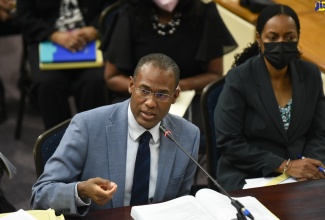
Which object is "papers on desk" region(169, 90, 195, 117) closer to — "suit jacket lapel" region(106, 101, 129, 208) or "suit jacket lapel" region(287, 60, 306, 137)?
"suit jacket lapel" region(287, 60, 306, 137)

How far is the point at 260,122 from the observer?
2830 mm

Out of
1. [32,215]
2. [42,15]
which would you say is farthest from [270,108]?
[42,15]

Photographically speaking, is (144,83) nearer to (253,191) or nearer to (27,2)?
(253,191)

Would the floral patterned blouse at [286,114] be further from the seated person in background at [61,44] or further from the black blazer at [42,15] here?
the black blazer at [42,15]

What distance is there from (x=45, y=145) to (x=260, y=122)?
1.01 meters

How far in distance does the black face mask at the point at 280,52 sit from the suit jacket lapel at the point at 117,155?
847 mm

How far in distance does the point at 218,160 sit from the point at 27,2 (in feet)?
6.02

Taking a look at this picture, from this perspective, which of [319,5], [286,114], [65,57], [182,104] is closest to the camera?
[286,114]

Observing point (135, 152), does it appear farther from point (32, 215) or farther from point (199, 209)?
point (32, 215)

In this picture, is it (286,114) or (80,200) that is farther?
(286,114)

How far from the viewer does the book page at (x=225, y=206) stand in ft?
6.84

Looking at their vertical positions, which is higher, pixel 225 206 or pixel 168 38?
pixel 168 38

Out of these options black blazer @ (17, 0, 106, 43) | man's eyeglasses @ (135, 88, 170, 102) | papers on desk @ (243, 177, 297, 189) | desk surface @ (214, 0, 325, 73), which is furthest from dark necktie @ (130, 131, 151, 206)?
black blazer @ (17, 0, 106, 43)

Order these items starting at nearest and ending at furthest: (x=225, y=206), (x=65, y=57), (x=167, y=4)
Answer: (x=225, y=206) < (x=167, y=4) < (x=65, y=57)
